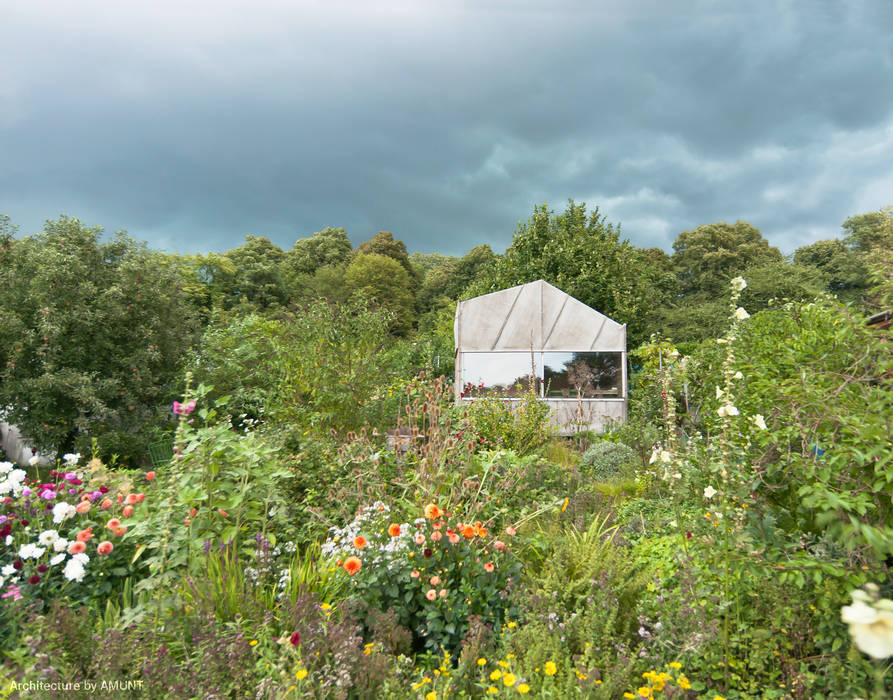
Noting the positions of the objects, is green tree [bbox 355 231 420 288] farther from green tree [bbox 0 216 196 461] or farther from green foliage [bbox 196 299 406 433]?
green foliage [bbox 196 299 406 433]

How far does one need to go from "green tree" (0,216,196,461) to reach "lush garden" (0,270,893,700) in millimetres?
8539

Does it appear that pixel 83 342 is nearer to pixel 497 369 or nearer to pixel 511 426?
pixel 497 369

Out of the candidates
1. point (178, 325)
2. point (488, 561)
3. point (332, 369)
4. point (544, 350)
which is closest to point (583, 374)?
point (544, 350)

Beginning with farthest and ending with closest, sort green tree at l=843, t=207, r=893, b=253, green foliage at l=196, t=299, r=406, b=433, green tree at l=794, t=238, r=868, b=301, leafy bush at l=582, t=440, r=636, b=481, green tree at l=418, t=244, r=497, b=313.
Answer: green tree at l=418, t=244, r=497, b=313 → green tree at l=843, t=207, r=893, b=253 → green tree at l=794, t=238, r=868, b=301 → leafy bush at l=582, t=440, r=636, b=481 → green foliage at l=196, t=299, r=406, b=433

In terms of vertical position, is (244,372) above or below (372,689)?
above

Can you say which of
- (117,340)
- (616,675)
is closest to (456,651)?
(616,675)

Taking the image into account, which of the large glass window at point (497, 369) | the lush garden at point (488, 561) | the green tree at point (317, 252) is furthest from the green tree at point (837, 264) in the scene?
the green tree at point (317, 252)

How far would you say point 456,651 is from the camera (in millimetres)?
2627

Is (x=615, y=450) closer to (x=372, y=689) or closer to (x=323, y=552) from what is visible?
(x=323, y=552)

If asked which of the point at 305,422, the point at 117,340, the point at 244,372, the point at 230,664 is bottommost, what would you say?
the point at 230,664

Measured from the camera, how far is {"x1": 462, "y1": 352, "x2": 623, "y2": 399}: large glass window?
39.0 feet

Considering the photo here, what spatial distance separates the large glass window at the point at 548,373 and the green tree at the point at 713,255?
20.6 metres

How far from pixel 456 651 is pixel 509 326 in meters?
10.1

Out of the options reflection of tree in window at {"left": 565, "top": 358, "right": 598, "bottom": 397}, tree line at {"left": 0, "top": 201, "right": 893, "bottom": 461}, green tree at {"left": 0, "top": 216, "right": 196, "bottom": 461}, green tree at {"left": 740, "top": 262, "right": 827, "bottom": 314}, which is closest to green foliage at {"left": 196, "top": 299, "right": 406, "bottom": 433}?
tree line at {"left": 0, "top": 201, "right": 893, "bottom": 461}
